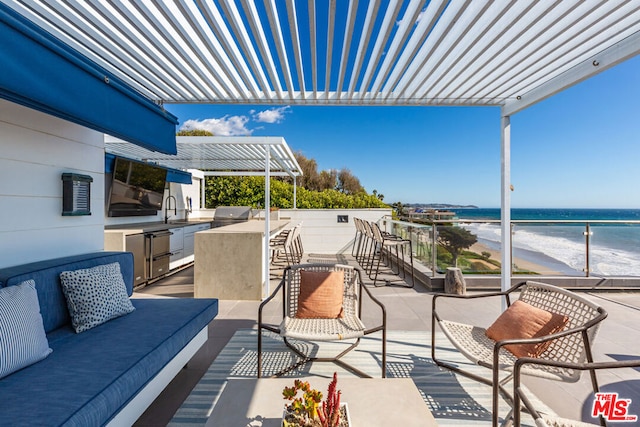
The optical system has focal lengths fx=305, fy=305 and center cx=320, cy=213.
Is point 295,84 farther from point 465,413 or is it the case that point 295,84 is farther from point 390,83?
point 465,413

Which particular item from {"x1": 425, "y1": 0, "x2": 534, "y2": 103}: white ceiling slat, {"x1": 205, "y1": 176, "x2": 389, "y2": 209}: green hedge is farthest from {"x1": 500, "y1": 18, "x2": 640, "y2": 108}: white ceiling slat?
{"x1": 205, "y1": 176, "x2": 389, "y2": 209}: green hedge

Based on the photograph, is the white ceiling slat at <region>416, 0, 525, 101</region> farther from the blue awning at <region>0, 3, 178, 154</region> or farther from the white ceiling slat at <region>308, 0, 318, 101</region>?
the blue awning at <region>0, 3, 178, 154</region>

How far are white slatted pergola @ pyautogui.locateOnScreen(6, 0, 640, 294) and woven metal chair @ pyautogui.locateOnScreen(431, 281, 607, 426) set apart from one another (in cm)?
185

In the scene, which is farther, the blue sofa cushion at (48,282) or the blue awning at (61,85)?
the blue sofa cushion at (48,282)

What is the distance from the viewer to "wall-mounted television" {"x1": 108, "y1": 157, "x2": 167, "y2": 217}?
199 inches

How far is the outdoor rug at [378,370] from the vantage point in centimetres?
201

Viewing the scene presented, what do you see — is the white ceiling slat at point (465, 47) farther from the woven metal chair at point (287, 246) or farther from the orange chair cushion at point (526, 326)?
the woven metal chair at point (287, 246)

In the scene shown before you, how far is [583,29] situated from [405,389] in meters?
2.71

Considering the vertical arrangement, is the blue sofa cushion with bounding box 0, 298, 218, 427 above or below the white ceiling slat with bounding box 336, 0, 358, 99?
below

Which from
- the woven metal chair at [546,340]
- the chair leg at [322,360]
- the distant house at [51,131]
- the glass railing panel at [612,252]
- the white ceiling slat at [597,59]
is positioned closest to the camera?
the distant house at [51,131]

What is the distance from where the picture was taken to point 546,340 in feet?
5.64

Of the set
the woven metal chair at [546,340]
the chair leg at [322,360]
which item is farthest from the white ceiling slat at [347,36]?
the chair leg at [322,360]

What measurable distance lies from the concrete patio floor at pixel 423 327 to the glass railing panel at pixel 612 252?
0.46 m

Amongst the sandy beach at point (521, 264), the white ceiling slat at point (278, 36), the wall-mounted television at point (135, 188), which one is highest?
the white ceiling slat at point (278, 36)
